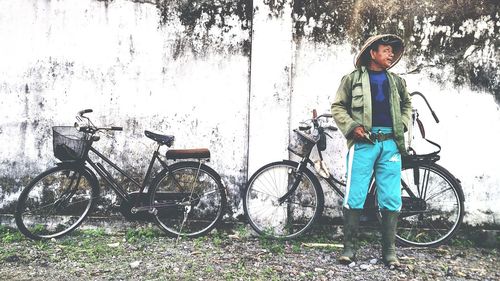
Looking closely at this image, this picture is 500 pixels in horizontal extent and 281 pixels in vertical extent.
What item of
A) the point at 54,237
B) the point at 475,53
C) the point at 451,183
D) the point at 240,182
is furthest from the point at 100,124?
the point at 475,53

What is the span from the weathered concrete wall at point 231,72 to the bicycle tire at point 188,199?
0.39 meters

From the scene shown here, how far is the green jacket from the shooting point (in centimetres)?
513

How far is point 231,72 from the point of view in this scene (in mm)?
6188

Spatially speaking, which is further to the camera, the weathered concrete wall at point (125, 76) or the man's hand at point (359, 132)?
the weathered concrete wall at point (125, 76)

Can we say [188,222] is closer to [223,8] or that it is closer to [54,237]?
[54,237]

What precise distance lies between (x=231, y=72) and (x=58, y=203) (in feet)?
8.91

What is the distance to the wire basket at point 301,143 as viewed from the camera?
19.3 feet

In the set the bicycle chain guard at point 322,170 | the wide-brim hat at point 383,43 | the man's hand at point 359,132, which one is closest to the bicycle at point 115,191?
the bicycle chain guard at point 322,170

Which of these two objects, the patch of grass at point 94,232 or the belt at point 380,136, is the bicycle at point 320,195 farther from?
the patch of grass at point 94,232

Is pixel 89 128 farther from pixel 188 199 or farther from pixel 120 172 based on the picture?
pixel 188 199

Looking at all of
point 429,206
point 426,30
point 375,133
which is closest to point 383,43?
point 375,133

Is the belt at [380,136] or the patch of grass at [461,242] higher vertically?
the belt at [380,136]

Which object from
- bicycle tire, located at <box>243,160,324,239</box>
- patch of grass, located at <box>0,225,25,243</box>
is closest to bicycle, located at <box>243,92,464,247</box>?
bicycle tire, located at <box>243,160,324,239</box>

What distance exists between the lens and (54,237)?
19.5 feet
